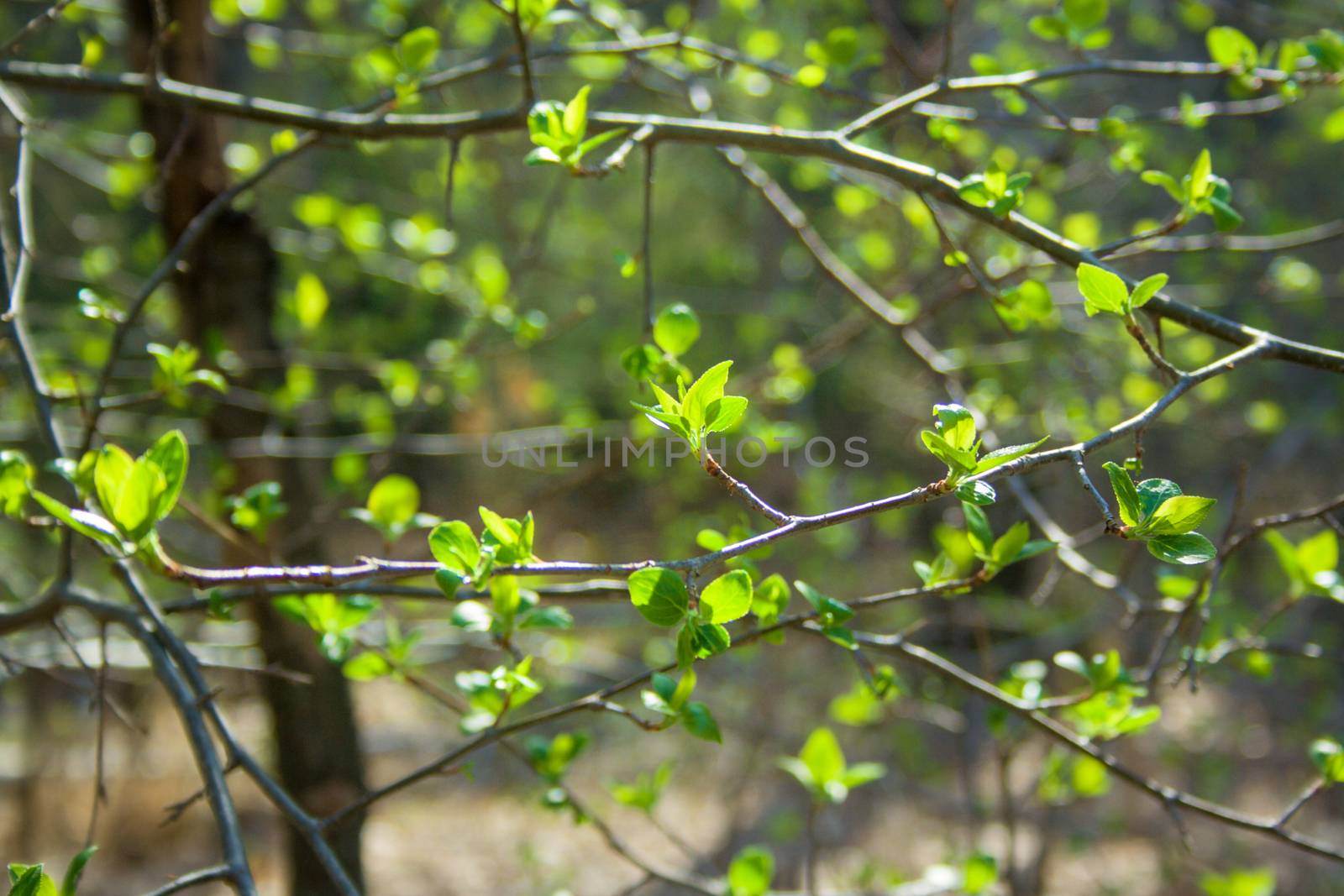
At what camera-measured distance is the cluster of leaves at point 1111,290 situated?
728 mm

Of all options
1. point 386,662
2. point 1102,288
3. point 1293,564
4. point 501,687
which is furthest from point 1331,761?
point 386,662

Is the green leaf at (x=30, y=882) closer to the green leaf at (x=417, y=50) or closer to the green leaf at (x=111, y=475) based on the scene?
the green leaf at (x=111, y=475)

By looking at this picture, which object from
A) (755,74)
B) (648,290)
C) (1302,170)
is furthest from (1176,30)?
(648,290)

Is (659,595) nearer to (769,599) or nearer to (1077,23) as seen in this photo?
(769,599)

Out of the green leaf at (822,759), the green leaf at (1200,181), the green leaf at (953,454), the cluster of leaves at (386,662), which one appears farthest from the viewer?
the green leaf at (822,759)

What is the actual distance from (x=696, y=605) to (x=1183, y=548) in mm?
328

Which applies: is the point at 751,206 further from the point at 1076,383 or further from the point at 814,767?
the point at 814,767

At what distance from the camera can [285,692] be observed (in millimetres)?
1598

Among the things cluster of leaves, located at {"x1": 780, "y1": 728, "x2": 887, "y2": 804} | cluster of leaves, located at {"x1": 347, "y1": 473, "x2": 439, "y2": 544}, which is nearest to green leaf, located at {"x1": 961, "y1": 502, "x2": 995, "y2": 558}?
cluster of leaves, located at {"x1": 780, "y1": 728, "x2": 887, "y2": 804}

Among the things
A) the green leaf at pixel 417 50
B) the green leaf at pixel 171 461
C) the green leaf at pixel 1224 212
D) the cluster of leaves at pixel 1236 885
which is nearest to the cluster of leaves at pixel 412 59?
the green leaf at pixel 417 50

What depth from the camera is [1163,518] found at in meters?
0.63

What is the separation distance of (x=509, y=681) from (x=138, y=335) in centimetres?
226

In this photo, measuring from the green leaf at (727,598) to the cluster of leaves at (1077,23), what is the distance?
0.91m

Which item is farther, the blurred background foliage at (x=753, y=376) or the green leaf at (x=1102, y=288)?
the blurred background foliage at (x=753, y=376)
